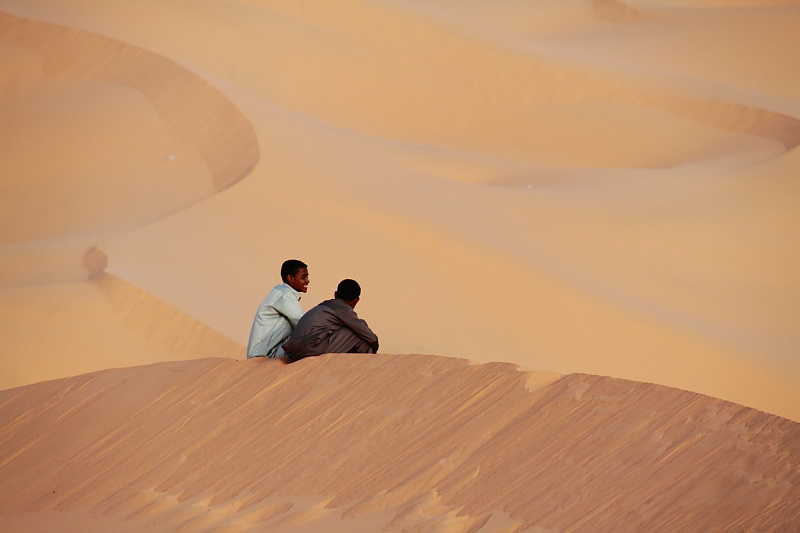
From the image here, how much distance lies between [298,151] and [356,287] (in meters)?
7.78

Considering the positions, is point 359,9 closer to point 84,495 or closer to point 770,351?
point 770,351

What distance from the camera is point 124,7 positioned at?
18.0 m

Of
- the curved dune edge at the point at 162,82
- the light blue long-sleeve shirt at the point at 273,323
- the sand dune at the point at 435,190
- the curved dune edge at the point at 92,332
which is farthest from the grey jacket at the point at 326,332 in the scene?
the curved dune edge at the point at 162,82

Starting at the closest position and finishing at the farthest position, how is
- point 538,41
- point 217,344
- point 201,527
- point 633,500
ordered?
point 633,500, point 201,527, point 217,344, point 538,41

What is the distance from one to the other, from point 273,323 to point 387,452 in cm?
180

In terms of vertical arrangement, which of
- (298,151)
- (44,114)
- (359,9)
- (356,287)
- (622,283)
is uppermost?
A: (359,9)

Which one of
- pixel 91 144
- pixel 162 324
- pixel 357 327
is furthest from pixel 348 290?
pixel 91 144

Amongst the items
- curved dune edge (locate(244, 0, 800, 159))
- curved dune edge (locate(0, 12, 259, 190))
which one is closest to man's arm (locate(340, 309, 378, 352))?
curved dune edge (locate(0, 12, 259, 190))

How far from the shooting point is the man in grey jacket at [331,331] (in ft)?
20.6

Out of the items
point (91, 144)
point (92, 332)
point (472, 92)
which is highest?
point (472, 92)

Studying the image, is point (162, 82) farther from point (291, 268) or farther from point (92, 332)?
point (291, 268)

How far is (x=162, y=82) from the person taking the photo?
15.9 metres

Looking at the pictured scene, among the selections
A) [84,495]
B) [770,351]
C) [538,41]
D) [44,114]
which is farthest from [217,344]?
[538,41]

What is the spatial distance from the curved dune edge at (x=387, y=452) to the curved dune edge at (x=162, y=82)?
24.5 ft
